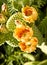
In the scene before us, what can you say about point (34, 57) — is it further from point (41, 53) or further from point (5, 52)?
A: point (5, 52)

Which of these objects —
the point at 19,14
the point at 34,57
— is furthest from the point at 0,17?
the point at 34,57

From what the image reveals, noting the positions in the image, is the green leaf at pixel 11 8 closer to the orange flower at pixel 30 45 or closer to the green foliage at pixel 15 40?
the green foliage at pixel 15 40

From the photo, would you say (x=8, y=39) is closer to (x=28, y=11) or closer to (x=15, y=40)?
(x=15, y=40)

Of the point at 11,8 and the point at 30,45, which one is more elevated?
the point at 11,8

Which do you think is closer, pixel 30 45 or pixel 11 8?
pixel 30 45

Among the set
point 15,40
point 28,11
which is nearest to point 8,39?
point 15,40

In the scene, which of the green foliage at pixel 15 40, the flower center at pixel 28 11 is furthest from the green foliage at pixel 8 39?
the flower center at pixel 28 11

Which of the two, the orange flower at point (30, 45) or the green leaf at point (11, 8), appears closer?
the orange flower at point (30, 45)

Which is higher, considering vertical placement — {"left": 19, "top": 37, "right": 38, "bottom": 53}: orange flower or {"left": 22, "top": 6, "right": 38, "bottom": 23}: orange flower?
{"left": 22, "top": 6, "right": 38, "bottom": 23}: orange flower

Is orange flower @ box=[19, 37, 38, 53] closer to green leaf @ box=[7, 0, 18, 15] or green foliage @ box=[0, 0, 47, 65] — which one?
green foliage @ box=[0, 0, 47, 65]

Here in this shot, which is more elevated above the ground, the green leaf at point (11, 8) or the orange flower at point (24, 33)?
the green leaf at point (11, 8)

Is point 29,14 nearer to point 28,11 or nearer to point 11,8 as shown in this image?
point 28,11

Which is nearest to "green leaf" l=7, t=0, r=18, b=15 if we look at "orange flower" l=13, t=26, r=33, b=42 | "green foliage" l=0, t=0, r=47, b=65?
"green foliage" l=0, t=0, r=47, b=65
